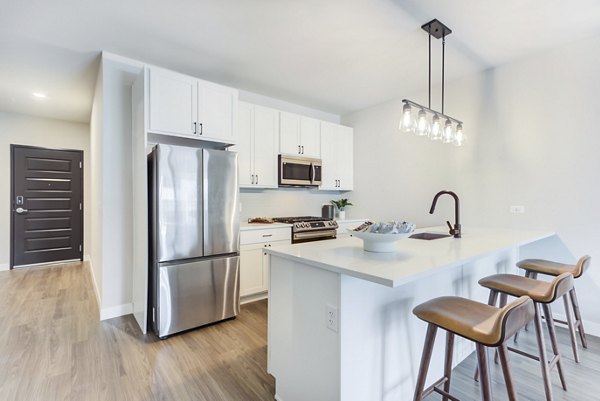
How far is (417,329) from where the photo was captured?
178 cm

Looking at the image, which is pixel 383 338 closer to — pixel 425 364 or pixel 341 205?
pixel 425 364

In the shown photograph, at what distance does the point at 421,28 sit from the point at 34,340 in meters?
4.21

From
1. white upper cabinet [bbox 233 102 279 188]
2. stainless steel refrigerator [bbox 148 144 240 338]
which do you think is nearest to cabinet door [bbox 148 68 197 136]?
stainless steel refrigerator [bbox 148 144 240 338]

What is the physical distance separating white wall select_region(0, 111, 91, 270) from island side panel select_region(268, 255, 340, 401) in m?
5.30

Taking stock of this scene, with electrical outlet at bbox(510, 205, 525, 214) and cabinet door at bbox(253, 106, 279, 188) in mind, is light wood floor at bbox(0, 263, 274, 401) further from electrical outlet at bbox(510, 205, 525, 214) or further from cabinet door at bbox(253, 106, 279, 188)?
electrical outlet at bbox(510, 205, 525, 214)

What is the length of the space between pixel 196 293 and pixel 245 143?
184cm

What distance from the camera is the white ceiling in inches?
86.0

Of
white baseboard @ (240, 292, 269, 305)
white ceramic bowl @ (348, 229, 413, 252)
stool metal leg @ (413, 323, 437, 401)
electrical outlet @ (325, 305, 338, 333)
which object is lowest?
white baseboard @ (240, 292, 269, 305)

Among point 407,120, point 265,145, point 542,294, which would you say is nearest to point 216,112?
point 265,145

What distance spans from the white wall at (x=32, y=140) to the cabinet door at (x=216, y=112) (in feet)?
12.7

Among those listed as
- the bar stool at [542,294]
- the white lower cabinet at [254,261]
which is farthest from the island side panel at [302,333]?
the white lower cabinet at [254,261]

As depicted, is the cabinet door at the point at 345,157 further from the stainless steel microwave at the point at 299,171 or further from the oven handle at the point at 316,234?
the oven handle at the point at 316,234

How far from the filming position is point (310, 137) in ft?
13.9

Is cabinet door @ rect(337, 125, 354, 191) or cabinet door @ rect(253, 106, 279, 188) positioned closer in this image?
cabinet door @ rect(253, 106, 279, 188)
